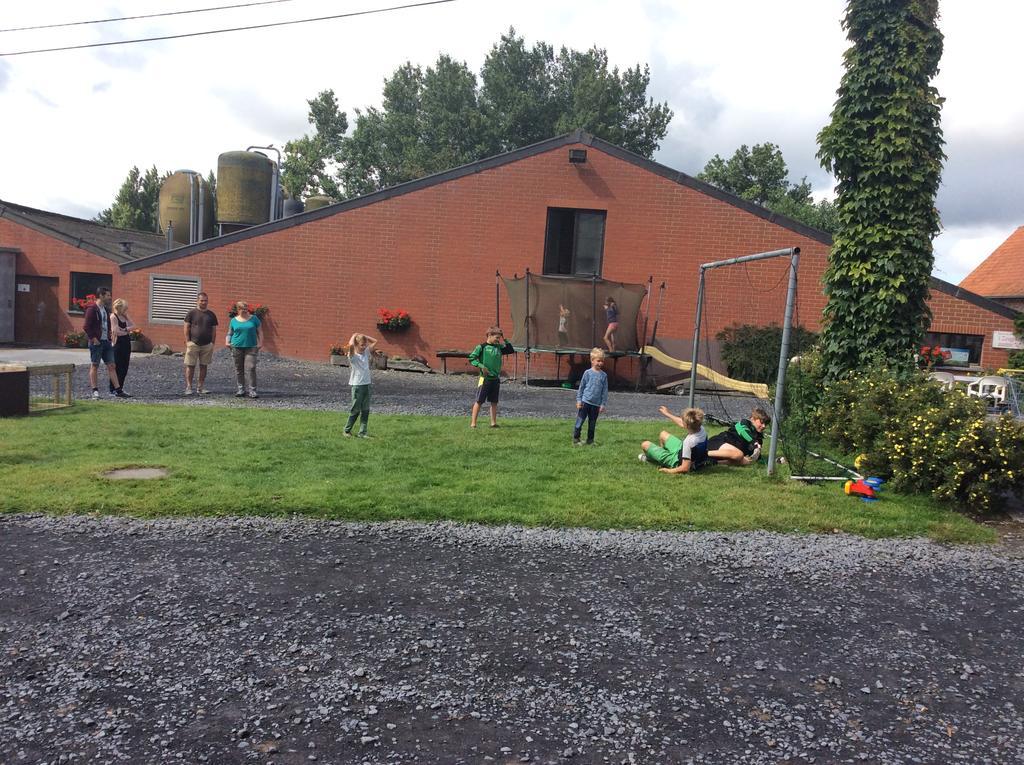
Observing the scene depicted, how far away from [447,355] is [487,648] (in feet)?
52.3

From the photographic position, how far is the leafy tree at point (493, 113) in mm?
51938

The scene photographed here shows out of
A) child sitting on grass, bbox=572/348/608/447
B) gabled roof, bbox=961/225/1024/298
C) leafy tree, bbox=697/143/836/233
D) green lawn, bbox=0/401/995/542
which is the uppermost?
leafy tree, bbox=697/143/836/233

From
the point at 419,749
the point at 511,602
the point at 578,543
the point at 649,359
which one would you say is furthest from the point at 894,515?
the point at 649,359

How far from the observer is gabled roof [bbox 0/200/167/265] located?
24.8m

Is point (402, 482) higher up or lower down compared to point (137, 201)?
lower down

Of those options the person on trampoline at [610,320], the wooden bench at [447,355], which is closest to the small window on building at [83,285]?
the wooden bench at [447,355]

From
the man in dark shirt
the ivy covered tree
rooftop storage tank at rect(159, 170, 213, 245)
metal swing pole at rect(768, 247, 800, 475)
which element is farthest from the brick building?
metal swing pole at rect(768, 247, 800, 475)

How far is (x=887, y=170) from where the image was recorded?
10.2 metres

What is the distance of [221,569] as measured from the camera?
16.8 feet

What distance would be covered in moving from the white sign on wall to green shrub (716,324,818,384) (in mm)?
4756

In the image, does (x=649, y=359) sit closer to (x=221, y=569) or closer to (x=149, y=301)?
(x=149, y=301)

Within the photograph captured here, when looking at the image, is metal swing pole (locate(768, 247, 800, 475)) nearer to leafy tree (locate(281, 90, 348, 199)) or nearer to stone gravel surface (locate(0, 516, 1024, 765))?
stone gravel surface (locate(0, 516, 1024, 765))

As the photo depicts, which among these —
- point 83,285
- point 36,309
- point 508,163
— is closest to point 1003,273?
point 508,163

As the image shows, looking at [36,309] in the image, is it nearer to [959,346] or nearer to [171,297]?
[171,297]
